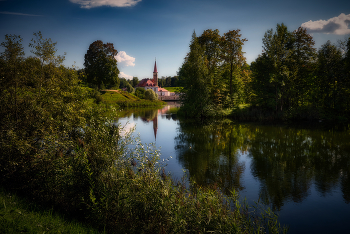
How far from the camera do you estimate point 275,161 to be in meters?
14.3

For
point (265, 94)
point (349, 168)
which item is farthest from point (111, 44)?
point (349, 168)

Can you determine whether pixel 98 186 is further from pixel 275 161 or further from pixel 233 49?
pixel 233 49

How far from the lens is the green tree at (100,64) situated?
68188mm

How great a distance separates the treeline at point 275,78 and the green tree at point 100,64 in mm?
37515

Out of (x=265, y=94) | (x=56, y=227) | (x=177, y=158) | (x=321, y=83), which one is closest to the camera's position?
(x=56, y=227)

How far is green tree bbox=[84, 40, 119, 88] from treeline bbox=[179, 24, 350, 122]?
37.5 m

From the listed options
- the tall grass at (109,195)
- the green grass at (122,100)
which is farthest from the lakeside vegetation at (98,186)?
the green grass at (122,100)

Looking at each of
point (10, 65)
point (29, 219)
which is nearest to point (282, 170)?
point (29, 219)

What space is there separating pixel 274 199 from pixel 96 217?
6.89 meters

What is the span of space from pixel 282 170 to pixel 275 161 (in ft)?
5.72

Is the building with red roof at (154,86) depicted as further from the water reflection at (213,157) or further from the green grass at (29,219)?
the green grass at (29,219)

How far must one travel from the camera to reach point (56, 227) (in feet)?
17.8

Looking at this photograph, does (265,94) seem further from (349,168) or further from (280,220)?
(280,220)

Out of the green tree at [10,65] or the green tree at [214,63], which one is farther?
the green tree at [214,63]
